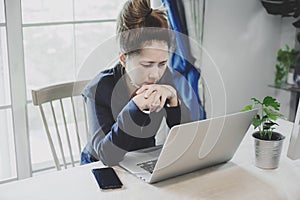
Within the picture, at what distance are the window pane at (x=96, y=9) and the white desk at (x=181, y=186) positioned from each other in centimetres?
124

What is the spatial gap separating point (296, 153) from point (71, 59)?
151cm

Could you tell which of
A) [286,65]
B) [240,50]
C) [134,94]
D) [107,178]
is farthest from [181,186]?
[286,65]

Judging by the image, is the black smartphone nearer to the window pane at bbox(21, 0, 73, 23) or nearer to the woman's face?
the woman's face

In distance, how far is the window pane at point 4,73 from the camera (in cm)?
220

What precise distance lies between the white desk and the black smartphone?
16 mm

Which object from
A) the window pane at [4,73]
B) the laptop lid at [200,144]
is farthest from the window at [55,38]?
the laptop lid at [200,144]

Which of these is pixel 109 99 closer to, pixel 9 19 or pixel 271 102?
pixel 271 102

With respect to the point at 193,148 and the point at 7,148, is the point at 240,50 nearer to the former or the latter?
the point at 7,148

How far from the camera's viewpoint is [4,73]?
225 cm

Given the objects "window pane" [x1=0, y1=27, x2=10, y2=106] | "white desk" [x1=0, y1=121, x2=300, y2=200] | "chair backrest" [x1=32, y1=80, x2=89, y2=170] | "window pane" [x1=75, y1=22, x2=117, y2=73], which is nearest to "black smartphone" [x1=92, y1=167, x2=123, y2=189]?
"white desk" [x1=0, y1=121, x2=300, y2=200]

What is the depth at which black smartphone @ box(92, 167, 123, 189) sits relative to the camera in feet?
4.11

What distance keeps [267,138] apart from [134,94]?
51 centimetres

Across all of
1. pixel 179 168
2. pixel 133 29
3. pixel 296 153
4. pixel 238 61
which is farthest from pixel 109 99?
pixel 238 61

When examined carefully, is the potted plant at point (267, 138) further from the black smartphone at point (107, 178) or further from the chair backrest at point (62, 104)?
the chair backrest at point (62, 104)
